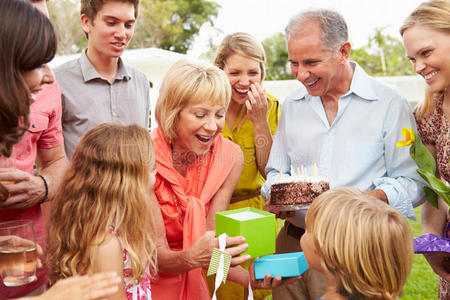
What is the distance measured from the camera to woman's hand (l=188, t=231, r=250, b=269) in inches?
87.3

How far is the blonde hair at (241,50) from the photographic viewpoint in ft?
12.9

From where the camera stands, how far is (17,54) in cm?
170

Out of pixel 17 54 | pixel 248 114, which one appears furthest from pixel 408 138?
pixel 17 54

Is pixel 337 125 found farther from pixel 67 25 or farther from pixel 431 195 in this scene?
pixel 67 25

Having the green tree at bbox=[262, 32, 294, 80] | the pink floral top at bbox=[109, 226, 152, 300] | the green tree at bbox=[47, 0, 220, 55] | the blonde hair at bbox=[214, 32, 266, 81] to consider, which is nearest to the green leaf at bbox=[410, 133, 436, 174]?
the pink floral top at bbox=[109, 226, 152, 300]

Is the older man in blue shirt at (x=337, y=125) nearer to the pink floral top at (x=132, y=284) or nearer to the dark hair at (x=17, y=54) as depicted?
the pink floral top at (x=132, y=284)

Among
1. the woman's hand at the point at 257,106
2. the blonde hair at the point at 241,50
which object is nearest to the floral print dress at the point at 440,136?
the woman's hand at the point at 257,106

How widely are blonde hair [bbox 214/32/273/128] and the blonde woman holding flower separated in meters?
1.41

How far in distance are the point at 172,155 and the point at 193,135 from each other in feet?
0.66

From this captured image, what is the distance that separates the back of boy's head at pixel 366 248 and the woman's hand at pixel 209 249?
0.38 metres

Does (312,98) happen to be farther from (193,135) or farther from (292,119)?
(193,135)

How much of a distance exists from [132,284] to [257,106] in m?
1.82

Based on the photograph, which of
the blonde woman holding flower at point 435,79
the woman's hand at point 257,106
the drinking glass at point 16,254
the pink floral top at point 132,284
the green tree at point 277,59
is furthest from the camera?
Result: the green tree at point 277,59

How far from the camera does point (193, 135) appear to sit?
2.94 m
